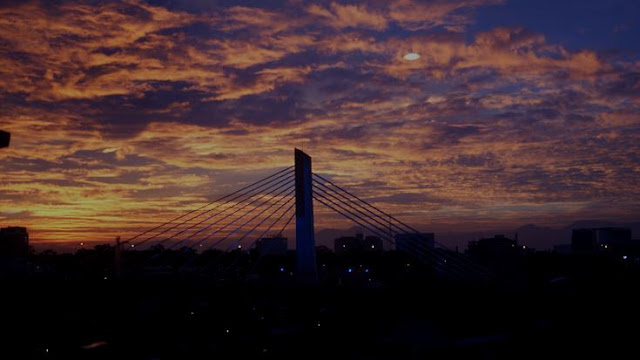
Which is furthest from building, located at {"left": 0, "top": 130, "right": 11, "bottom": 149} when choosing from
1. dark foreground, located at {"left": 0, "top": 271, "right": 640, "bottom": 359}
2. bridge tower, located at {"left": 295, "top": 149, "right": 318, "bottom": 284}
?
bridge tower, located at {"left": 295, "top": 149, "right": 318, "bottom": 284}

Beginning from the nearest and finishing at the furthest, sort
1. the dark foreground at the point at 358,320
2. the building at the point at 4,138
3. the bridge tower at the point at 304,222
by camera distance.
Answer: the building at the point at 4,138 < the bridge tower at the point at 304,222 < the dark foreground at the point at 358,320

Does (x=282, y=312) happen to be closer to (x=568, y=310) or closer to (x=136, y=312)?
(x=136, y=312)

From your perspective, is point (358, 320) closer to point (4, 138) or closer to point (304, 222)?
point (304, 222)

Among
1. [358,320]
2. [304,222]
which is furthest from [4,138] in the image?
[358,320]

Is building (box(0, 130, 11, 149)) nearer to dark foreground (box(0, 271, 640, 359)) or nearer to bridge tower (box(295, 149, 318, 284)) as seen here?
dark foreground (box(0, 271, 640, 359))

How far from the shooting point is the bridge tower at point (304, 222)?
3494 centimetres

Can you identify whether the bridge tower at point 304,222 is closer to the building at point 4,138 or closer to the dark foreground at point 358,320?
the dark foreground at point 358,320

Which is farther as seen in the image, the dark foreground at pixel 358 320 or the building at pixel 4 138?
the dark foreground at pixel 358 320

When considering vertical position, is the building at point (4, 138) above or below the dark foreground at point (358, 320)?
above

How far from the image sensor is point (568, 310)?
136 ft

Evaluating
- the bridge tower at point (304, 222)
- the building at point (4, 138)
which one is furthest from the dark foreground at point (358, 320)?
the building at point (4, 138)

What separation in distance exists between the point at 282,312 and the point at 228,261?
73.9m

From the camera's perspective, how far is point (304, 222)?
34812 mm

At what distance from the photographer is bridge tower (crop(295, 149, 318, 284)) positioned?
115 ft
